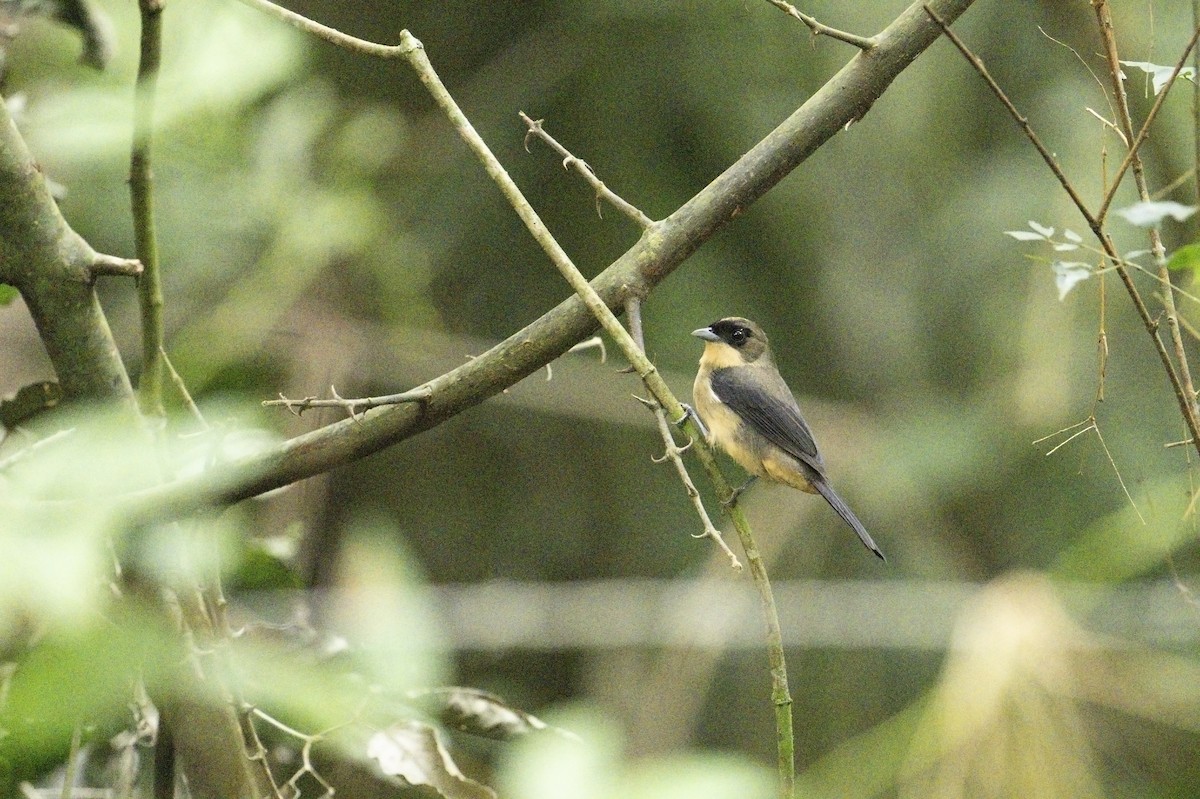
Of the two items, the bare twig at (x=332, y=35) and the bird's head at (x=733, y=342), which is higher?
the bare twig at (x=332, y=35)

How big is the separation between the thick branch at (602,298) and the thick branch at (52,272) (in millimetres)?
283

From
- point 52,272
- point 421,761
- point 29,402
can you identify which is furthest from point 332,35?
point 421,761

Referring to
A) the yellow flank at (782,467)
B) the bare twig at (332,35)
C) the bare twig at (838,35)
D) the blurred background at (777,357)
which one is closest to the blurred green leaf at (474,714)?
the bare twig at (332,35)

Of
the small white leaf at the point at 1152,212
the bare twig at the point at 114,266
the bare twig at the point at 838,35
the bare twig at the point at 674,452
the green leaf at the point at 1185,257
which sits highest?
the bare twig at the point at 838,35

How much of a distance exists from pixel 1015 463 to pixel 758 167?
4.02 metres

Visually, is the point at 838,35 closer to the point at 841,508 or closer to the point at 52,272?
the point at 52,272

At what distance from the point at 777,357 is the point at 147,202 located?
3915 mm

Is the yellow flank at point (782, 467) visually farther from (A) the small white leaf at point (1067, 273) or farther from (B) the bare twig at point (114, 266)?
(B) the bare twig at point (114, 266)

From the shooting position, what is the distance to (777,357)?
17.9ft

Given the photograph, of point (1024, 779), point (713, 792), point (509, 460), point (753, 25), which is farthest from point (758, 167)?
point (509, 460)

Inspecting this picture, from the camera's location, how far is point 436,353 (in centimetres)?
466

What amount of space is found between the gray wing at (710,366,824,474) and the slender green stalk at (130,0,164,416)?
6.82ft

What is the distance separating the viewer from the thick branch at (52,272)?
1.76 meters

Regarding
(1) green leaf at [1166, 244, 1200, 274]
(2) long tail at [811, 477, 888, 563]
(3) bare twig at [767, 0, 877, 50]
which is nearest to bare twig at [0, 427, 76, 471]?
(3) bare twig at [767, 0, 877, 50]
